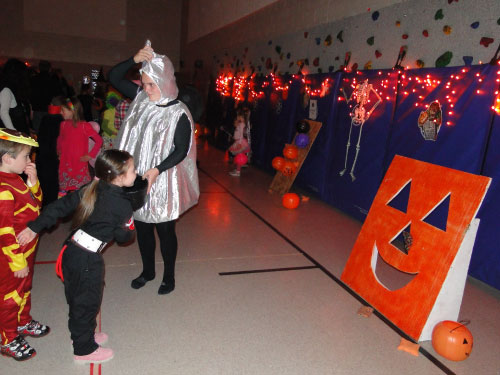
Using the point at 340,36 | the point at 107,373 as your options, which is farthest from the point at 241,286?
the point at 340,36

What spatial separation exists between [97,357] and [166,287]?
2.87ft

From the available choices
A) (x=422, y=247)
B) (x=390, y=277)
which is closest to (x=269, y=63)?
(x=390, y=277)

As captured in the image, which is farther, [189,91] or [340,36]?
[340,36]

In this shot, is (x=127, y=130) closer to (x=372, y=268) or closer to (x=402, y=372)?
(x=372, y=268)

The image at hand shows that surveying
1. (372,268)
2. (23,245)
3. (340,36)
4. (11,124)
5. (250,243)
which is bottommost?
(250,243)

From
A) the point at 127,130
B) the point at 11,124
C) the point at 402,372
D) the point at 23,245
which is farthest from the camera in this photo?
the point at 11,124

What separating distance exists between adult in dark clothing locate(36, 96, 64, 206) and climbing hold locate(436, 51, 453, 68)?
4.06m

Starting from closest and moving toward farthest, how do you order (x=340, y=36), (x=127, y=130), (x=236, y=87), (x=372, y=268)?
(x=127, y=130)
(x=372, y=268)
(x=340, y=36)
(x=236, y=87)

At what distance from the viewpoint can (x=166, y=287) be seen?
9.71 ft

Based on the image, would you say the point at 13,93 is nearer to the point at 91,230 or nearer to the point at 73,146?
the point at 73,146

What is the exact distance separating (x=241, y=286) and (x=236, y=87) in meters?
7.63

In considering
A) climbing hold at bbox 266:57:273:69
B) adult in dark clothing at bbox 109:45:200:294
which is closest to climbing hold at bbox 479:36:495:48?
adult in dark clothing at bbox 109:45:200:294

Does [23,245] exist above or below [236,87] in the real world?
below

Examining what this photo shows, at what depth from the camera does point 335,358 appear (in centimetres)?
236
